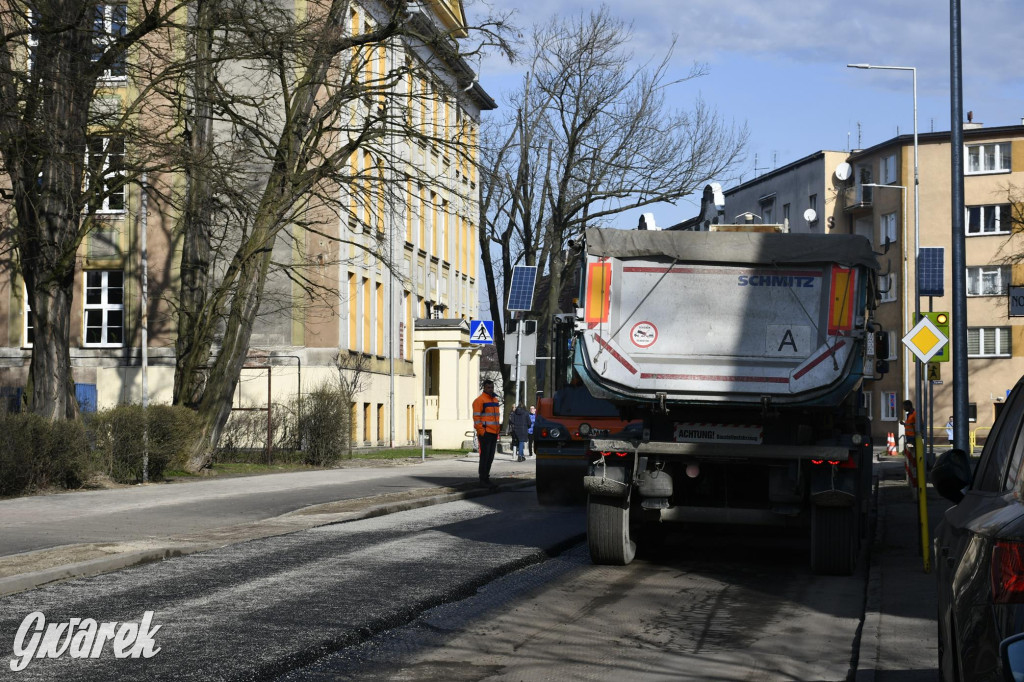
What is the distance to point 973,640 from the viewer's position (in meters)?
4.11

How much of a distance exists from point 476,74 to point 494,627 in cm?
1754

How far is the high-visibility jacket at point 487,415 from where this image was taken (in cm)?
2397

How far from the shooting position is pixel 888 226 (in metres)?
75.9

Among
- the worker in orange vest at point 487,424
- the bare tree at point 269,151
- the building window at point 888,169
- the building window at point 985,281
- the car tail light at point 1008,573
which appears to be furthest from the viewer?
the building window at point 888,169

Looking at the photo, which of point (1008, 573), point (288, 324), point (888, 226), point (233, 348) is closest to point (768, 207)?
point (888, 226)

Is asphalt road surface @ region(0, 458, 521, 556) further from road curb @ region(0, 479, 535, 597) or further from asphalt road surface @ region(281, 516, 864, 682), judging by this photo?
asphalt road surface @ region(281, 516, 864, 682)

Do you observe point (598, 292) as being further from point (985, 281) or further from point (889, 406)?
point (985, 281)

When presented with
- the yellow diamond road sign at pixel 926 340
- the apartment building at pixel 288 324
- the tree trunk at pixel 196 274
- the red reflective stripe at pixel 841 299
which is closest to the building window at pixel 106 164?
the tree trunk at pixel 196 274

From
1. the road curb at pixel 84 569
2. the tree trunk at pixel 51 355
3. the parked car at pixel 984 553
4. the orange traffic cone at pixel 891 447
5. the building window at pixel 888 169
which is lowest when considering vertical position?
the orange traffic cone at pixel 891 447

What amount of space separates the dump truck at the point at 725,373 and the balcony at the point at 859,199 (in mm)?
66663

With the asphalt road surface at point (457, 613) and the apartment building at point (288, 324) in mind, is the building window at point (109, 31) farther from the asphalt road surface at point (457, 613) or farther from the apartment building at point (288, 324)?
the apartment building at point (288, 324)

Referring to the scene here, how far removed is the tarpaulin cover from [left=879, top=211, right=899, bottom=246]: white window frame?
6455 centimetres

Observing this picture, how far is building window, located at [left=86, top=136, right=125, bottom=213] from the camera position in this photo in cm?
2066

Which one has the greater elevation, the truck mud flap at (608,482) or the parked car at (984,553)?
the parked car at (984,553)
